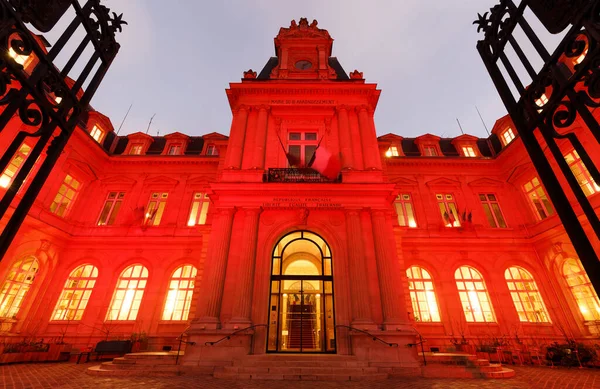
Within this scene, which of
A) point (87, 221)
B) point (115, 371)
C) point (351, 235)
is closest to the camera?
point (115, 371)

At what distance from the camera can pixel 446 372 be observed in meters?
8.08

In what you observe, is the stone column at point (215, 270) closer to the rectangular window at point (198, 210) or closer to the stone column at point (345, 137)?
the stone column at point (345, 137)

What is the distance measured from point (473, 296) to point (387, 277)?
27.3ft

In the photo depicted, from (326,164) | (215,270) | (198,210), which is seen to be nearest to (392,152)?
(326,164)

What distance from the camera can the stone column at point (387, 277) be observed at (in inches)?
373

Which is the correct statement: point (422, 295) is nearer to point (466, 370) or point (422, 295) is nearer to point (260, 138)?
point (466, 370)

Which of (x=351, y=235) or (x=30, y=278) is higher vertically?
(x=351, y=235)

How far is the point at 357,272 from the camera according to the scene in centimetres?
1016

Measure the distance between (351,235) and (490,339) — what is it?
9645 mm

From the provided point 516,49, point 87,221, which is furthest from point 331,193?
point 87,221

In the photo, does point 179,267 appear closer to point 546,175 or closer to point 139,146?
point 139,146

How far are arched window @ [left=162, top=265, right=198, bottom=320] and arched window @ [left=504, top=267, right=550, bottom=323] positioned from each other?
1737cm

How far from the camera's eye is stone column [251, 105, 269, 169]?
42.3 ft

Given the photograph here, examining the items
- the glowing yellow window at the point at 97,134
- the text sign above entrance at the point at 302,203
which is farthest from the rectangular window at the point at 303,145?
the glowing yellow window at the point at 97,134
